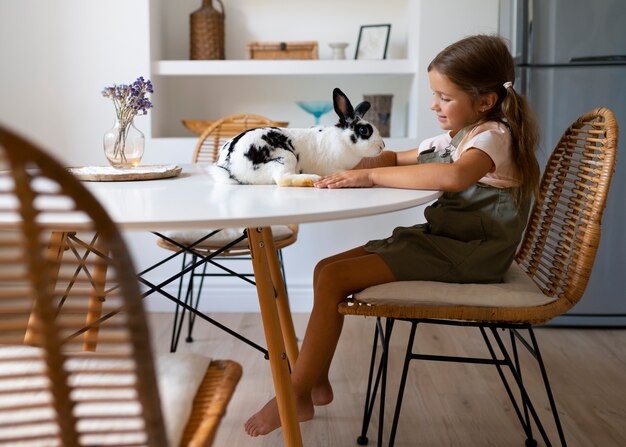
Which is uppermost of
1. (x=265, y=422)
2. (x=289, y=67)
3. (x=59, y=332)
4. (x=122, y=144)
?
(x=289, y=67)

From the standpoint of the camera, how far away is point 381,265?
171 centimetres

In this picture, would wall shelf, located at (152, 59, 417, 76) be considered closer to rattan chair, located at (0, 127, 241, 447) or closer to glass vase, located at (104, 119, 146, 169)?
glass vase, located at (104, 119, 146, 169)

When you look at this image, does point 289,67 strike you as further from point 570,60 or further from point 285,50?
point 570,60

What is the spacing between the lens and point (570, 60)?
2.93 metres

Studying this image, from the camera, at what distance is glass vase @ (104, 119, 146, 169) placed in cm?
193

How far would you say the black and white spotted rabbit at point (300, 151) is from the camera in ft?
5.33

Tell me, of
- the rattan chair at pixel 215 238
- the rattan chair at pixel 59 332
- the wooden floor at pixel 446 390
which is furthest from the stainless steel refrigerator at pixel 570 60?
the rattan chair at pixel 59 332

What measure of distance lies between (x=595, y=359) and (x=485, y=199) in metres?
1.24

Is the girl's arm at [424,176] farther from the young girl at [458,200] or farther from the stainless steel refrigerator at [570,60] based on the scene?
the stainless steel refrigerator at [570,60]

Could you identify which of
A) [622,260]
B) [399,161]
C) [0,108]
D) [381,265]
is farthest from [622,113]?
[0,108]

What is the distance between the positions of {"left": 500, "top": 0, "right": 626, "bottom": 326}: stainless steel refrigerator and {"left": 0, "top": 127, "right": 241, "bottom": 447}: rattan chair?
8.21 feet

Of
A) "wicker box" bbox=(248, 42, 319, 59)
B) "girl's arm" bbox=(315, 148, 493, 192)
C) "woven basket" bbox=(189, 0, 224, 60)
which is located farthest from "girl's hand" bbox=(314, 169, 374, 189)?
"woven basket" bbox=(189, 0, 224, 60)

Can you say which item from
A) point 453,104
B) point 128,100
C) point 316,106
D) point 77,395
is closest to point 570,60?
point 316,106

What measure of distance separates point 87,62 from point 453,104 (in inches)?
76.7
